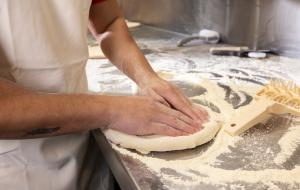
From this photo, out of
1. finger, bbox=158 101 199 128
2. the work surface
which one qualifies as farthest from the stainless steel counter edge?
finger, bbox=158 101 199 128

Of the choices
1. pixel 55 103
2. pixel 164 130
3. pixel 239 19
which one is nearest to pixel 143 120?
pixel 164 130

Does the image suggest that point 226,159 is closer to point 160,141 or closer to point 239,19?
point 160,141

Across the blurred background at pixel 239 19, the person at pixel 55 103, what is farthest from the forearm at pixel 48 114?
the blurred background at pixel 239 19

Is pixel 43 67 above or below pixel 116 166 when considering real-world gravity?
above

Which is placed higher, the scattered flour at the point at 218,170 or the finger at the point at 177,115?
the finger at the point at 177,115

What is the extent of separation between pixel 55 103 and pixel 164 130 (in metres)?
0.18

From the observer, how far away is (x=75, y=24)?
709 millimetres

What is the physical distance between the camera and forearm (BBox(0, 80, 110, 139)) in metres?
0.56

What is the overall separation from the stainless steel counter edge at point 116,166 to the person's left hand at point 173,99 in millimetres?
120

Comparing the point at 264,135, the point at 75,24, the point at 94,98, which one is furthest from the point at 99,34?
the point at 264,135

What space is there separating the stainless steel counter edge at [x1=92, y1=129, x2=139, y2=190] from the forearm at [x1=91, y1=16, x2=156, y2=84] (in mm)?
169

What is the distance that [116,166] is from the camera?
2.03 ft

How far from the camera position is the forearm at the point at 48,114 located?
56cm

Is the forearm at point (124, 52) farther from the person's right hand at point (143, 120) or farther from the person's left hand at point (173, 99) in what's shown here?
the person's right hand at point (143, 120)
